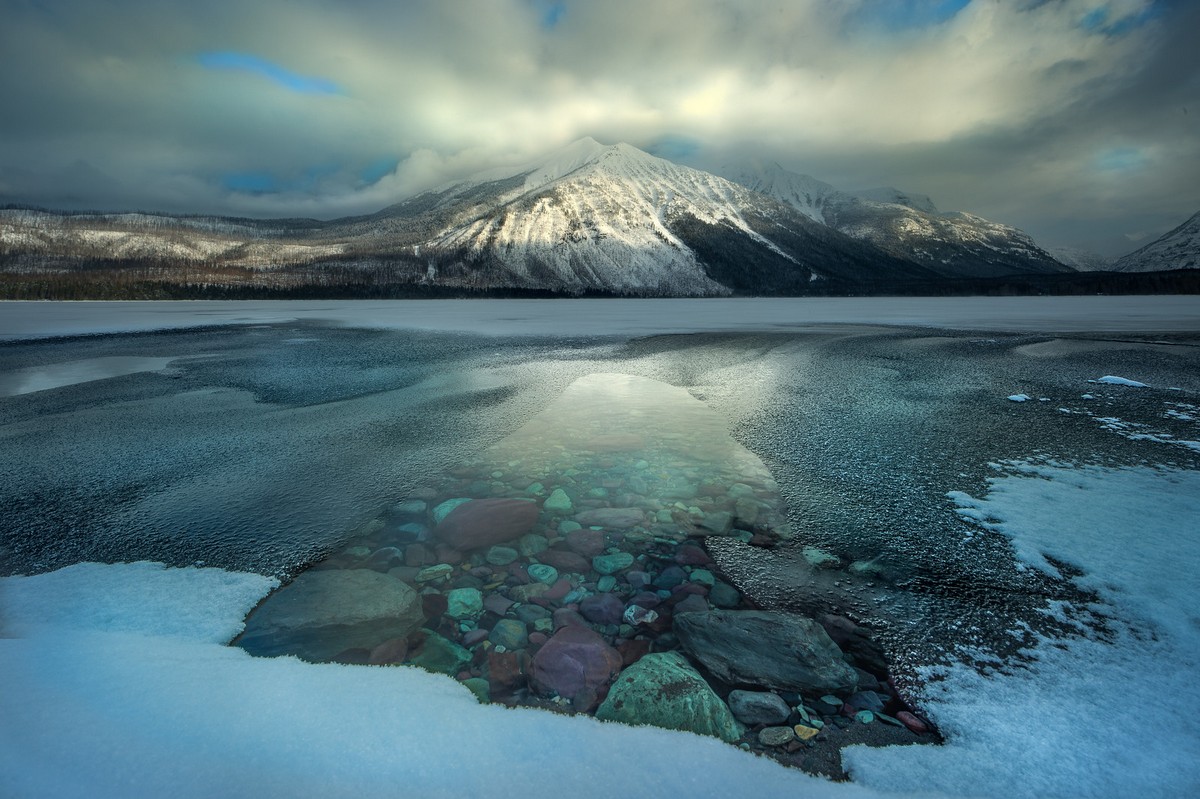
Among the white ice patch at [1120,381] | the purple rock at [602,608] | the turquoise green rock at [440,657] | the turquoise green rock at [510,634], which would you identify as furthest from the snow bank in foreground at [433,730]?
the white ice patch at [1120,381]

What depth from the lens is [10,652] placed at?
3.32m

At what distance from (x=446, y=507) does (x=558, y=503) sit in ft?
3.92

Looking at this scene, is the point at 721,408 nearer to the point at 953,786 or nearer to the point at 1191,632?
the point at 1191,632

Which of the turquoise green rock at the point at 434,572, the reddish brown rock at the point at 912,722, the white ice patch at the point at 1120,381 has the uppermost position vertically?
the white ice patch at the point at 1120,381

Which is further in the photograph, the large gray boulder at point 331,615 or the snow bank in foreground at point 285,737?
the large gray boulder at point 331,615

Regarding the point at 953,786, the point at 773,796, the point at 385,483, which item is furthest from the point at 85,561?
the point at 953,786

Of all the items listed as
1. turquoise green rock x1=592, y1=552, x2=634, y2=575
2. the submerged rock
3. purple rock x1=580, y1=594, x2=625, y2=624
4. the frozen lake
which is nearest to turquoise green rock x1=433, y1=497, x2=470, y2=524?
the frozen lake

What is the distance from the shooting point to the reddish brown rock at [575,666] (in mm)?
3223

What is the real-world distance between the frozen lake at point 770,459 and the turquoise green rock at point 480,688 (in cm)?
203

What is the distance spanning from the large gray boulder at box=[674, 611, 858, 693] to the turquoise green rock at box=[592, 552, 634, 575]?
0.87 meters

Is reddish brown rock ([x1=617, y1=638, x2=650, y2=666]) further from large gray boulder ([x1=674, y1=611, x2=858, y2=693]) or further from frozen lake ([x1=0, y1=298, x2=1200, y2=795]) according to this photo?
frozen lake ([x1=0, y1=298, x2=1200, y2=795])

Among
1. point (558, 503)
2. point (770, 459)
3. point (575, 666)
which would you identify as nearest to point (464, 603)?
point (575, 666)

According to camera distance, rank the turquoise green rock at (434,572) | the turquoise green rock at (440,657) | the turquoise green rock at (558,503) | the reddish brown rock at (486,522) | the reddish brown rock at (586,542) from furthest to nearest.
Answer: the turquoise green rock at (558,503)
the reddish brown rock at (486,522)
the reddish brown rock at (586,542)
the turquoise green rock at (434,572)
the turquoise green rock at (440,657)

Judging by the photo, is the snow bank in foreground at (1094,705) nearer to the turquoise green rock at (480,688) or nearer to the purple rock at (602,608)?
the purple rock at (602,608)
